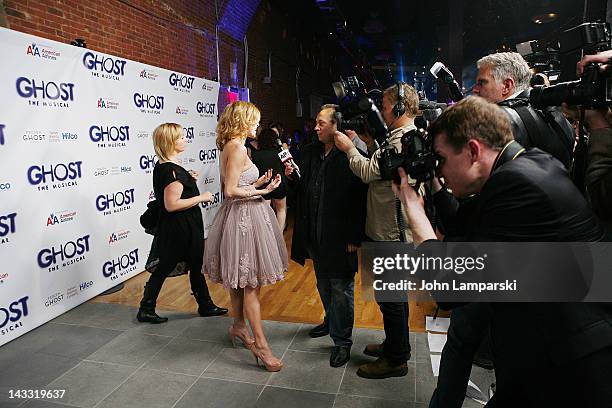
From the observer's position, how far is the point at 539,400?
3.60 ft

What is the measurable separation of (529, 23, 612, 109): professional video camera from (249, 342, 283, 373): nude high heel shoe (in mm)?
1855

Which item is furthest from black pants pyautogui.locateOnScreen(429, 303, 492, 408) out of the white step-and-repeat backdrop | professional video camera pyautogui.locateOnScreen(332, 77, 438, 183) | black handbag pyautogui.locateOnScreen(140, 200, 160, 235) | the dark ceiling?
the dark ceiling

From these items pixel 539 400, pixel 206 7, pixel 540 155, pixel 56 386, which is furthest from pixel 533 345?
pixel 206 7

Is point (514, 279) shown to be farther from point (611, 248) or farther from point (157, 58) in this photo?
point (157, 58)

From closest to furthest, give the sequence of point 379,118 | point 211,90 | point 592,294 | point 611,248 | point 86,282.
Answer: point 592,294 < point 611,248 < point 379,118 < point 86,282 < point 211,90

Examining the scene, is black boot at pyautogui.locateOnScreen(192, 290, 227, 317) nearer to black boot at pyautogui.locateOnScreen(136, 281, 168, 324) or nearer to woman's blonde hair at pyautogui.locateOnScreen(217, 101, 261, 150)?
black boot at pyautogui.locateOnScreen(136, 281, 168, 324)

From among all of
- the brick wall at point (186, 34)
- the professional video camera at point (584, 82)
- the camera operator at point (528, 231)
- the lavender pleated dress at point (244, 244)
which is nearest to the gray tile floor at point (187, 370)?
the lavender pleated dress at point (244, 244)

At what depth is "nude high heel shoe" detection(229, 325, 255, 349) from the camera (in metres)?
2.59

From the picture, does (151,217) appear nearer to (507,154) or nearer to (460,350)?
(460,350)

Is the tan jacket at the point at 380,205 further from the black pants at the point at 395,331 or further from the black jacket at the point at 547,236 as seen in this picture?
the black jacket at the point at 547,236

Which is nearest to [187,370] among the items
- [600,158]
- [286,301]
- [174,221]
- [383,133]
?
[174,221]

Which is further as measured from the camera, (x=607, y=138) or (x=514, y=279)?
(x=607, y=138)

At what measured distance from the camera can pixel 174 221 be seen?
122 inches

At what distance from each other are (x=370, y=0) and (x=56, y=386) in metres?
9.56
